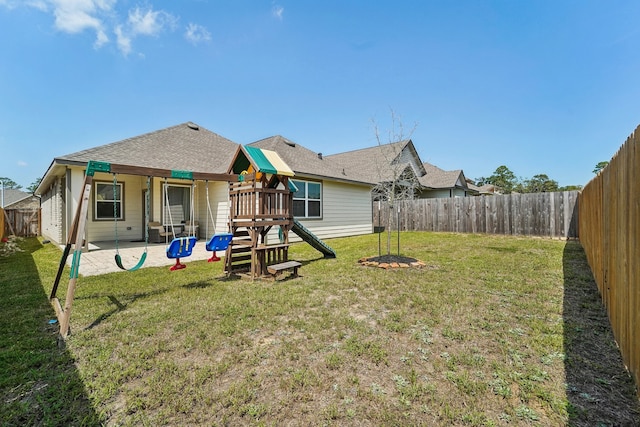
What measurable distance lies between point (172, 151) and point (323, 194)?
646 cm

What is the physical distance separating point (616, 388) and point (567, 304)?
220 centimetres

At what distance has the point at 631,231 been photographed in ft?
7.16

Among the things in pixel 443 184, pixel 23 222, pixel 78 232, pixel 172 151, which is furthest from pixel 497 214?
pixel 23 222

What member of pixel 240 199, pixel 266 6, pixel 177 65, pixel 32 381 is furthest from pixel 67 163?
pixel 32 381

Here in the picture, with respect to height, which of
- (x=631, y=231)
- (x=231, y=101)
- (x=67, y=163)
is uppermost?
(x=231, y=101)

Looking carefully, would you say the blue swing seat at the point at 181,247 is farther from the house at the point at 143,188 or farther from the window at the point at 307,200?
the window at the point at 307,200

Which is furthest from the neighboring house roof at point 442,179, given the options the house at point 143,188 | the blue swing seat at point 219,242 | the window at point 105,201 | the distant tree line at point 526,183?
the distant tree line at point 526,183

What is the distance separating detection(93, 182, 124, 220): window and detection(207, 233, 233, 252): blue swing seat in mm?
8034

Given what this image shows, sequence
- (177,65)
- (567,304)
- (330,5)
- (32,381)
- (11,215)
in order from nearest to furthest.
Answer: (32,381) < (567,304) < (330,5) < (177,65) < (11,215)

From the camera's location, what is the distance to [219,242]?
5352 mm

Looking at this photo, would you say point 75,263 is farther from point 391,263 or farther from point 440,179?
point 440,179

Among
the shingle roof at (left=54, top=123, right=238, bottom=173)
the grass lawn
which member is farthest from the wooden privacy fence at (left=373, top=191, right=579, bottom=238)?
the shingle roof at (left=54, top=123, right=238, bottom=173)

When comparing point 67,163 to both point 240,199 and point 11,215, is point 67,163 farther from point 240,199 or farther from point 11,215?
point 11,215

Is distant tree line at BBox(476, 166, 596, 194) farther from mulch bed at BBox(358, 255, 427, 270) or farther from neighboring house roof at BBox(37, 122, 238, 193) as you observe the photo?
neighboring house roof at BBox(37, 122, 238, 193)
